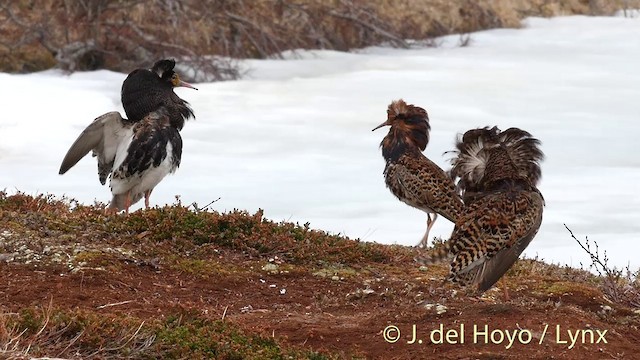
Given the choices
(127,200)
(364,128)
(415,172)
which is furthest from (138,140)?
(364,128)

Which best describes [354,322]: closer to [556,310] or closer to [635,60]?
[556,310]

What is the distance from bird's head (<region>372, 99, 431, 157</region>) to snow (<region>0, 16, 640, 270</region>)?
5.50 ft

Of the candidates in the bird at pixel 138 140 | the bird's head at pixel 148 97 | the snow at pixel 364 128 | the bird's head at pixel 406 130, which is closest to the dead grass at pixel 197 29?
the snow at pixel 364 128

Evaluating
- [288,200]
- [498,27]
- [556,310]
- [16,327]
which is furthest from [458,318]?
[498,27]

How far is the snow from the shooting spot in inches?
687

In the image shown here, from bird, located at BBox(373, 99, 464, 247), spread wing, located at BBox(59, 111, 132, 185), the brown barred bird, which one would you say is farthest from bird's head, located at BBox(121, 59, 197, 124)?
the brown barred bird

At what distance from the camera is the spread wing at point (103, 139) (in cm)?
1241

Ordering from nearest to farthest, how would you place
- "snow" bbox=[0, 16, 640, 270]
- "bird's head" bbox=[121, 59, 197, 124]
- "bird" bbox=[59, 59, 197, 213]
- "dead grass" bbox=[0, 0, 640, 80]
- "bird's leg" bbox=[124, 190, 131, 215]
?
"bird" bbox=[59, 59, 197, 213] → "bird's leg" bbox=[124, 190, 131, 215] → "bird's head" bbox=[121, 59, 197, 124] → "snow" bbox=[0, 16, 640, 270] → "dead grass" bbox=[0, 0, 640, 80]

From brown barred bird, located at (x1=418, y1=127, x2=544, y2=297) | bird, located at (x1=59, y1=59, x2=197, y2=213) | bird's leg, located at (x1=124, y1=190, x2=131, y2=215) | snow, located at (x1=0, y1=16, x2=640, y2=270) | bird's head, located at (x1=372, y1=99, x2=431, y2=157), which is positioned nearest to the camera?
brown barred bird, located at (x1=418, y1=127, x2=544, y2=297)

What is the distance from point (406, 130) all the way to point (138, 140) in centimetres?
307

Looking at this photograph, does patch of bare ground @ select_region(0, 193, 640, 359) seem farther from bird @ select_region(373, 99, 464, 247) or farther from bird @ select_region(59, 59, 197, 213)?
bird @ select_region(373, 99, 464, 247)

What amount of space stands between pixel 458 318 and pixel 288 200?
1011 cm

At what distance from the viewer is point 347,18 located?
3144cm

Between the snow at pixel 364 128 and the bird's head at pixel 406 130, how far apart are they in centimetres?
168
